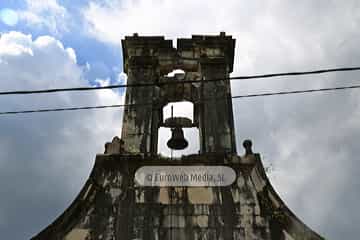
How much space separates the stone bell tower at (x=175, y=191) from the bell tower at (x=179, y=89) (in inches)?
0.8

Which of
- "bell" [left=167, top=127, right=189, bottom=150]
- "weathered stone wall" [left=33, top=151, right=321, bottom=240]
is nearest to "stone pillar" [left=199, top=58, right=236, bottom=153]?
"bell" [left=167, top=127, right=189, bottom=150]

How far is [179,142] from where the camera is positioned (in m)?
9.85

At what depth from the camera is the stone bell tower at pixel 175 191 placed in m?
8.22

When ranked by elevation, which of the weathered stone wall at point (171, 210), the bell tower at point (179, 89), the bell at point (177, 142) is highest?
the bell tower at point (179, 89)

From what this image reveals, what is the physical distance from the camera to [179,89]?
10.4 m

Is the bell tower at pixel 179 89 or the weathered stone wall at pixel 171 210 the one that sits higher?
the bell tower at pixel 179 89

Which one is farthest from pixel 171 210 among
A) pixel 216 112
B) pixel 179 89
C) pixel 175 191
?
pixel 179 89

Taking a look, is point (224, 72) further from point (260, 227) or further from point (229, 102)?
point (260, 227)

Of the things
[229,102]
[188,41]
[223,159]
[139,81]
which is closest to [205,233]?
[223,159]

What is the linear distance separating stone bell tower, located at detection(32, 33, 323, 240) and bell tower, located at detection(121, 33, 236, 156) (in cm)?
2

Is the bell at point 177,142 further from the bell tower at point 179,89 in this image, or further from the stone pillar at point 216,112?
the stone pillar at point 216,112

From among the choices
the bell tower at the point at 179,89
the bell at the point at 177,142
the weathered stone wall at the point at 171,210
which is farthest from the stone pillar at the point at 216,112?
the weathered stone wall at the point at 171,210

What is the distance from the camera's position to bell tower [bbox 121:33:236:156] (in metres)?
9.51

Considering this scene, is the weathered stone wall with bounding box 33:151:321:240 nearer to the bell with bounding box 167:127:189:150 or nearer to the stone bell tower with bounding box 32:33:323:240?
the stone bell tower with bounding box 32:33:323:240
